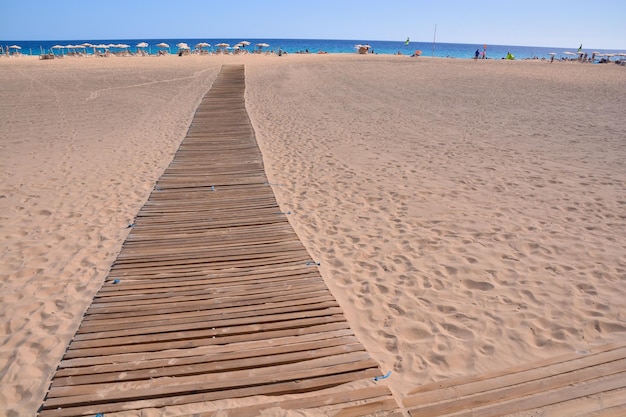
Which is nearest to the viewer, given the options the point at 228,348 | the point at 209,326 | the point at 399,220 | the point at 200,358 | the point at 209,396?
the point at 209,396

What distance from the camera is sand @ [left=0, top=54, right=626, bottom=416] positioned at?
11.4 feet

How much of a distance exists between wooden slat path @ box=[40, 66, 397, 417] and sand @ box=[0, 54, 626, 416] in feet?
0.68

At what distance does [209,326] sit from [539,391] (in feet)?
8.38

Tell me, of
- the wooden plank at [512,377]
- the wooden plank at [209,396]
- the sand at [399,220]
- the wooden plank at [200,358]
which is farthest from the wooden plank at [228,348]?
the wooden plank at [512,377]

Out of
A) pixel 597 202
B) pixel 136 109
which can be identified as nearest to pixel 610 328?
→ pixel 597 202

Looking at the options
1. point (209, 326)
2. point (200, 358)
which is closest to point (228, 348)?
point (200, 358)

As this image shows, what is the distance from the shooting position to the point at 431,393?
9.47 ft

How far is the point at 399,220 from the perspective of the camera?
5.72m

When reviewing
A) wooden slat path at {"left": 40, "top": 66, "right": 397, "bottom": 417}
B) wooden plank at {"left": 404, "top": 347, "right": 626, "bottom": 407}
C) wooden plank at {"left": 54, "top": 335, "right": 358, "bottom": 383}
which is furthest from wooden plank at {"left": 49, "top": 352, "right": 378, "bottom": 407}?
wooden plank at {"left": 404, "top": 347, "right": 626, "bottom": 407}

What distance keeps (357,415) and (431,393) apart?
566 millimetres

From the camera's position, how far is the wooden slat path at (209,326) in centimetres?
289

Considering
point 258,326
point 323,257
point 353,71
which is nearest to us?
point 258,326

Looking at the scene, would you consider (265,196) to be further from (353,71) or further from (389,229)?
(353,71)

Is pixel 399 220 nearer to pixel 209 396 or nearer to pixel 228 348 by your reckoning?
pixel 228 348
